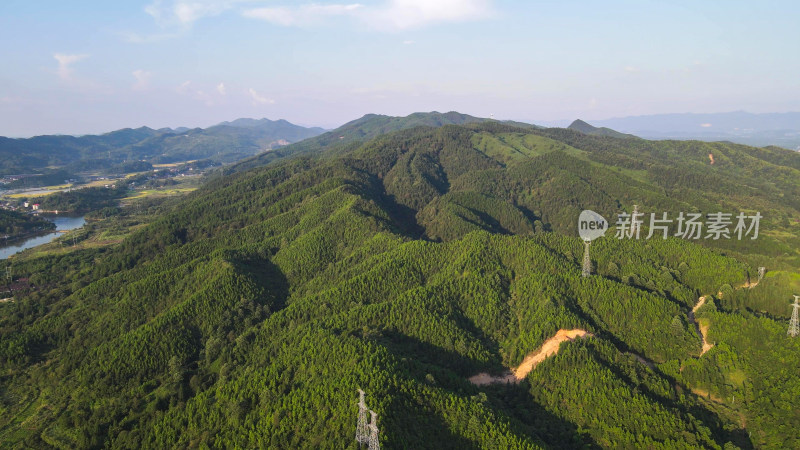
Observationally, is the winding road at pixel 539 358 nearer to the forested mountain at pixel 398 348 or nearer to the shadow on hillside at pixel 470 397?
the forested mountain at pixel 398 348

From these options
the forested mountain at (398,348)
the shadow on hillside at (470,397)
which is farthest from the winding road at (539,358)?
Result: the shadow on hillside at (470,397)

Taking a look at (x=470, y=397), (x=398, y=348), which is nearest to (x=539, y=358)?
(x=470, y=397)

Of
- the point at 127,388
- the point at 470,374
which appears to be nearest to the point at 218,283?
the point at 127,388

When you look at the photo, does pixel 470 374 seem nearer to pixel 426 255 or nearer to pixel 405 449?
pixel 405 449

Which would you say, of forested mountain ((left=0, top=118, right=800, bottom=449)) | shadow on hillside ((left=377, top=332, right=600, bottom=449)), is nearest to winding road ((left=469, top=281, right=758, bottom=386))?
forested mountain ((left=0, top=118, right=800, bottom=449))

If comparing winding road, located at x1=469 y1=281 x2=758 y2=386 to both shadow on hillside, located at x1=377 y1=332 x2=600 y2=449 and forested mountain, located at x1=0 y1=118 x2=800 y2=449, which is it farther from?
shadow on hillside, located at x1=377 y1=332 x2=600 y2=449

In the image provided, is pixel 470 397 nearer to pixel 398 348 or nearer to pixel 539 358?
pixel 398 348

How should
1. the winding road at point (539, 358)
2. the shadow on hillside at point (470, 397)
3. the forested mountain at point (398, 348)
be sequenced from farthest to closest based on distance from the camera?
the winding road at point (539, 358) < the forested mountain at point (398, 348) < the shadow on hillside at point (470, 397)

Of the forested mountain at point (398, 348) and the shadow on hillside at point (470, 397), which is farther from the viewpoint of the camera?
the forested mountain at point (398, 348)
